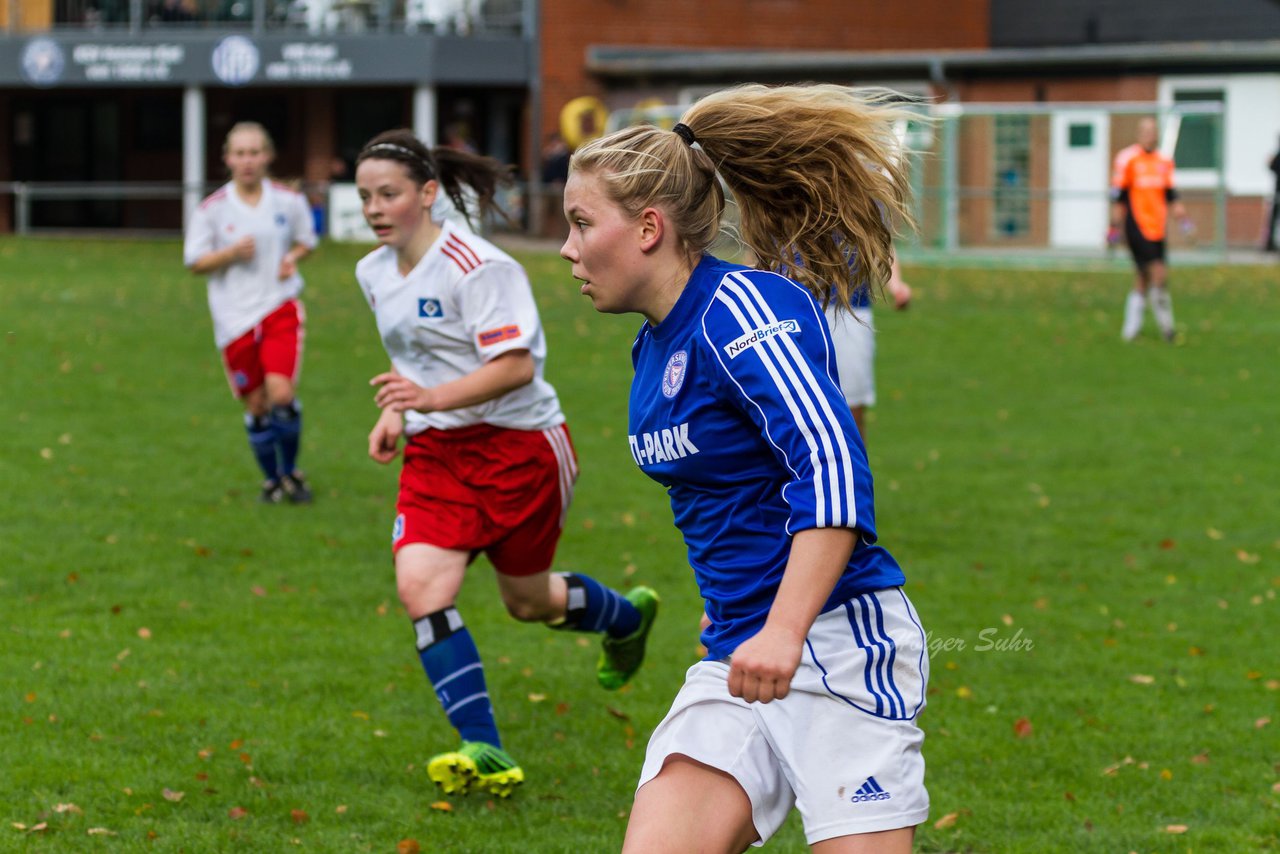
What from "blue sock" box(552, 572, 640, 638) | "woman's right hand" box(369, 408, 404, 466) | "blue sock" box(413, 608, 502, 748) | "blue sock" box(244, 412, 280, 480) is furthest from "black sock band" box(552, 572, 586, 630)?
"blue sock" box(244, 412, 280, 480)

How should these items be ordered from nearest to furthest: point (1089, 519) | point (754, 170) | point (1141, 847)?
point (754, 170), point (1141, 847), point (1089, 519)

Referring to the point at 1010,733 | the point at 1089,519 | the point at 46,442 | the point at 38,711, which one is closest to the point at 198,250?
the point at 46,442

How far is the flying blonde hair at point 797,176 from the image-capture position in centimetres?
346

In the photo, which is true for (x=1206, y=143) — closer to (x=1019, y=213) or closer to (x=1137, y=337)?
(x=1019, y=213)

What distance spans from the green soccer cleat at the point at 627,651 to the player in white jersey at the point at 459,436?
0.95ft

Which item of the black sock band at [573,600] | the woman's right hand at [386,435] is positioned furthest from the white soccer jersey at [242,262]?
the woman's right hand at [386,435]

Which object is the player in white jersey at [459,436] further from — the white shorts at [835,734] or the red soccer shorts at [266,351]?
the red soccer shorts at [266,351]

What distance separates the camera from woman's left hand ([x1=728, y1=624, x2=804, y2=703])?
301 centimetres

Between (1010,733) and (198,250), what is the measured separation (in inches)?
238

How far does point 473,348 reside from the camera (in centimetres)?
574

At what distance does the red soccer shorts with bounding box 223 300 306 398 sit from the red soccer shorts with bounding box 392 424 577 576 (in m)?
4.47

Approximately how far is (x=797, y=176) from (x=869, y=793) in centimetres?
124

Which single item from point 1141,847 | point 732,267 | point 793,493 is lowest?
point 1141,847

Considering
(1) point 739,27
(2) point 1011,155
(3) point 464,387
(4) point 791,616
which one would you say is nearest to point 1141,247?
(2) point 1011,155
